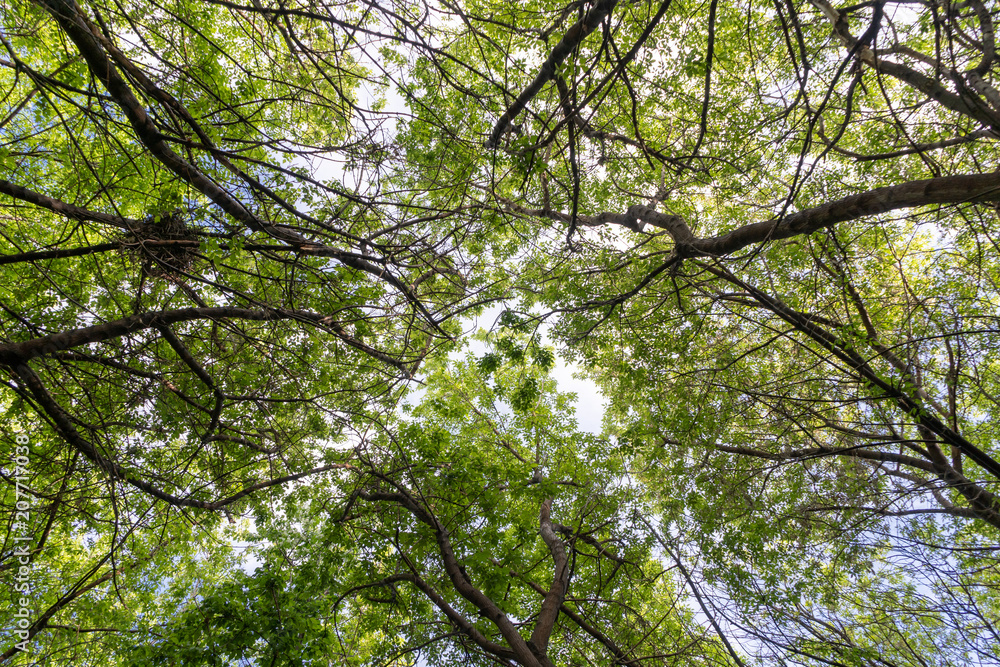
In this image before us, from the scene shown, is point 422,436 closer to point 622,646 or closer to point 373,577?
point 373,577

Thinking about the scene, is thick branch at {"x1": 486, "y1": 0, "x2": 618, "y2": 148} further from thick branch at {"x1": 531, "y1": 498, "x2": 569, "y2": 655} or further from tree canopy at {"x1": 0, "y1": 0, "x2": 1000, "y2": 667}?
thick branch at {"x1": 531, "y1": 498, "x2": 569, "y2": 655}

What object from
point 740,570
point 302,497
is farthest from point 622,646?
point 302,497

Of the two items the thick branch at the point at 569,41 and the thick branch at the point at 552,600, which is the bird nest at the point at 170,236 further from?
the thick branch at the point at 552,600

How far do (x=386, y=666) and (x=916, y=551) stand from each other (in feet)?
17.1

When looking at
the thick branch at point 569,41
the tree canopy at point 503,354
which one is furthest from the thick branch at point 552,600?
the thick branch at point 569,41

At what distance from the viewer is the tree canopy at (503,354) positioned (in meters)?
3.97

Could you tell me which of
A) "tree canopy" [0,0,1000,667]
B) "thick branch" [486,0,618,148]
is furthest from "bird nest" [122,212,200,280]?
"thick branch" [486,0,618,148]

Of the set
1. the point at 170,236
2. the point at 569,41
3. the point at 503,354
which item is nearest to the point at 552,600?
the point at 503,354

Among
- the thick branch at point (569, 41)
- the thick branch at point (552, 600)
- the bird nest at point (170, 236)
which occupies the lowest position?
the thick branch at point (552, 600)

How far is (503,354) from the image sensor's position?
242 inches

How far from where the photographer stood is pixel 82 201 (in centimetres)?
448

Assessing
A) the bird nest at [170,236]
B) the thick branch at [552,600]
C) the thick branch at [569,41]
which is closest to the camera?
the thick branch at [569,41]

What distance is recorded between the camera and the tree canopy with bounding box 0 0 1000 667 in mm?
3971

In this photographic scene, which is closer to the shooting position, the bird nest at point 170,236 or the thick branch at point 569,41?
the thick branch at point 569,41
